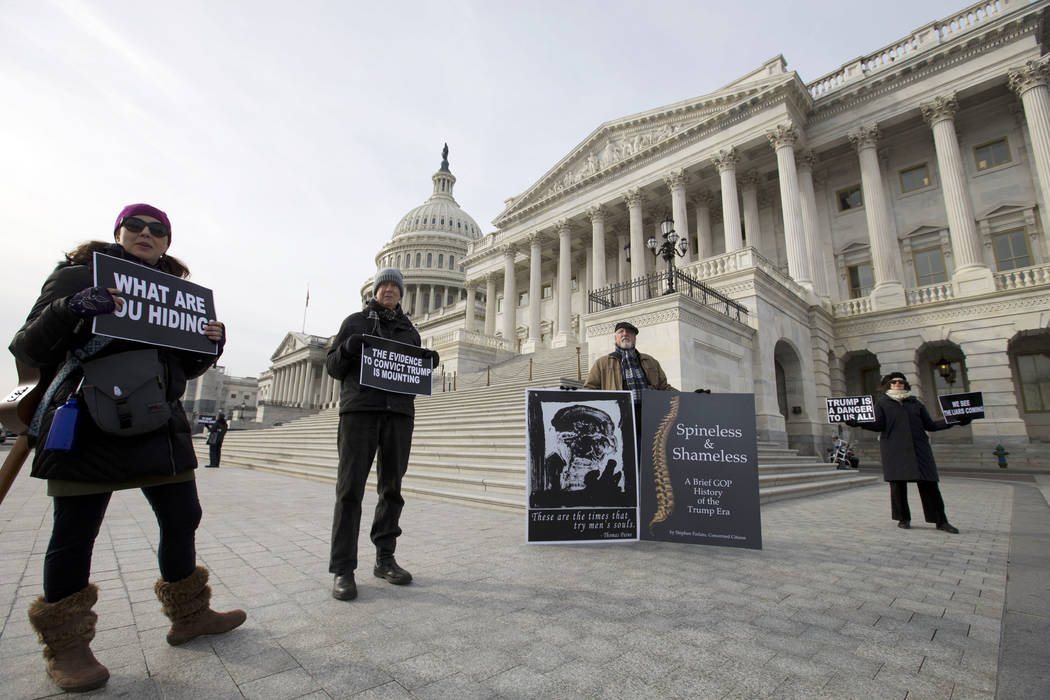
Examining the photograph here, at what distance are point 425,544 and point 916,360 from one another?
24.4 meters

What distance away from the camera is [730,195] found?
25.0 metres

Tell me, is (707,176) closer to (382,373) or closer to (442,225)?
(382,373)

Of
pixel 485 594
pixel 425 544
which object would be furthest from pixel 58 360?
pixel 425 544

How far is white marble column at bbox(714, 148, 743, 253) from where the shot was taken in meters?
24.2

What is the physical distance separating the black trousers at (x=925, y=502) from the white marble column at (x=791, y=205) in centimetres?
1761

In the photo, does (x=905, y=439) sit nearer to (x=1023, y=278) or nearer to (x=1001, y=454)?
(x=1001, y=454)

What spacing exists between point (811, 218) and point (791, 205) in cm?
271

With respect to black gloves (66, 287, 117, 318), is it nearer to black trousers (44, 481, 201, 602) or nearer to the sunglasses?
the sunglasses

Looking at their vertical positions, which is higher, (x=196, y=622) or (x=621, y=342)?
(x=621, y=342)

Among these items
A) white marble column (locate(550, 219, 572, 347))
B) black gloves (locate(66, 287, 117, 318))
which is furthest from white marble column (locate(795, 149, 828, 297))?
black gloves (locate(66, 287, 117, 318))

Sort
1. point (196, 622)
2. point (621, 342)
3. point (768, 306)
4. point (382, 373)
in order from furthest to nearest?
1. point (768, 306)
2. point (621, 342)
3. point (382, 373)
4. point (196, 622)

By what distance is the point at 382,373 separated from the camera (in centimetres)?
380

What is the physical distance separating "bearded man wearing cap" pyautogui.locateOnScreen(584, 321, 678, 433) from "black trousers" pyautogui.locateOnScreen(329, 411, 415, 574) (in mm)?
2682

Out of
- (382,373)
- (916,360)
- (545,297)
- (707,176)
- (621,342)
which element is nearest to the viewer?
(382,373)
